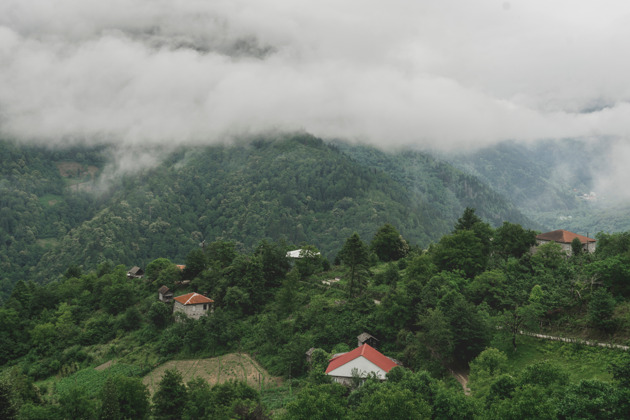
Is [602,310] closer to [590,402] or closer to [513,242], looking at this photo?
[590,402]

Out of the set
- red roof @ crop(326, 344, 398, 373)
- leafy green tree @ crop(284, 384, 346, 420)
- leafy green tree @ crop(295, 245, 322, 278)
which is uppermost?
leafy green tree @ crop(295, 245, 322, 278)

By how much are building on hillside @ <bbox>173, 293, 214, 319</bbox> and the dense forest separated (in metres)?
1.67

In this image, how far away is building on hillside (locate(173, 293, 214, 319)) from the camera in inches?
2333

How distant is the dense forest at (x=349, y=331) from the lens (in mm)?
27000

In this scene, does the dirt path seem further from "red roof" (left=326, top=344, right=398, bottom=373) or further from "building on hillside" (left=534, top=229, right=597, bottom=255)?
"building on hillside" (left=534, top=229, right=597, bottom=255)

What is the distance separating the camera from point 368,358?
37312 mm

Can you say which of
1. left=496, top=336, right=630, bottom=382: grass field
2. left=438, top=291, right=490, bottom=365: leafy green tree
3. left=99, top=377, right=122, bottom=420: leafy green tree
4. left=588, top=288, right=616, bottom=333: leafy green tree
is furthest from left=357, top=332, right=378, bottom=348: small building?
left=99, top=377, right=122, bottom=420: leafy green tree

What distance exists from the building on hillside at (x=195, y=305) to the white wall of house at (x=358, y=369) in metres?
27.5

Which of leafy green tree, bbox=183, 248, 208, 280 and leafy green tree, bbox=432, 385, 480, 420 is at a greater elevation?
leafy green tree, bbox=183, 248, 208, 280

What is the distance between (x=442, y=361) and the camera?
37719mm

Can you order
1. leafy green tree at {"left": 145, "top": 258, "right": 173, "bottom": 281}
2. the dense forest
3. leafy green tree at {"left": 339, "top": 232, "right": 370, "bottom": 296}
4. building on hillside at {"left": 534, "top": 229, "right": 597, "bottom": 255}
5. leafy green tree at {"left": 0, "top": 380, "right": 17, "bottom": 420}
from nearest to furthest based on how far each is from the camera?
the dense forest, leafy green tree at {"left": 0, "top": 380, "right": 17, "bottom": 420}, leafy green tree at {"left": 339, "top": 232, "right": 370, "bottom": 296}, building on hillside at {"left": 534, "top": 229, "right": 597, "bottom": 255}, leafy green tree at {"left": 145, "top": 258, "right": 173, "bottom": 281}

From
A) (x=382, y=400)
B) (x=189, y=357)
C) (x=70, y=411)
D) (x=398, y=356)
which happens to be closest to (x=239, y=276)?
(x=189, y=357)

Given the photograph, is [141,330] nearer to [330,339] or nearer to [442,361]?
[330,339]

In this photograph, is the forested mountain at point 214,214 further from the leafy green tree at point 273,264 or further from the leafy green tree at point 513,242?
the leafy green tree at point 513,242
